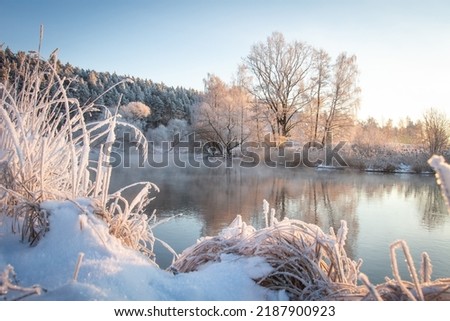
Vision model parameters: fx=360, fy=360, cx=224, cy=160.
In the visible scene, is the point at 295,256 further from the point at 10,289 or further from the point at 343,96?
the point at 343,96

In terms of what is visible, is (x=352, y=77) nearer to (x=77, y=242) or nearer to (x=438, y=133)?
(x=438, y=133)

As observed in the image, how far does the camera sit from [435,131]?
1282 cm

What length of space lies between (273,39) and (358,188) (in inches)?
454

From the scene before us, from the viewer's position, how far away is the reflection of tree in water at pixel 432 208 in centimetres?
495

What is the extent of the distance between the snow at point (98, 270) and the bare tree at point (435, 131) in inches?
523

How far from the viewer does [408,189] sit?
332 inches

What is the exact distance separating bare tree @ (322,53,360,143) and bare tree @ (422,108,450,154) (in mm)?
3956

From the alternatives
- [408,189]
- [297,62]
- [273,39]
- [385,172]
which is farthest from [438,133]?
[273,39]

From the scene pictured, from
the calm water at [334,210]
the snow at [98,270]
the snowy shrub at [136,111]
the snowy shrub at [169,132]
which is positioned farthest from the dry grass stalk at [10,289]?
the snowy shrub at [136,111]

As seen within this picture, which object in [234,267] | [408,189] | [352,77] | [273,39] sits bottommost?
[408,189]

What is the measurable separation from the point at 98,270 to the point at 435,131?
14.4 meters

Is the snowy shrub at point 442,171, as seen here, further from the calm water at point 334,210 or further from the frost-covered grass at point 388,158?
the frost-covered grass at point 388,158
